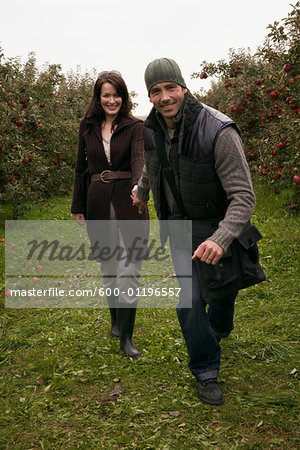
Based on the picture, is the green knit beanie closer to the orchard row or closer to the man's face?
the man's face

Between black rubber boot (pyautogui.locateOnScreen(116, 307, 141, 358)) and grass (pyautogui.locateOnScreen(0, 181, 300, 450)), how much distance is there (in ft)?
0.28

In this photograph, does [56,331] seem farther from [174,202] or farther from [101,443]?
[174,202]

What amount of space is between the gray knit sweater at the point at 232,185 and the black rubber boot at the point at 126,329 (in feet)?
4.87

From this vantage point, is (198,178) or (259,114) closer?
(198,178)

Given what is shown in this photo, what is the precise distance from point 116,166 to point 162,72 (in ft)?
3.82

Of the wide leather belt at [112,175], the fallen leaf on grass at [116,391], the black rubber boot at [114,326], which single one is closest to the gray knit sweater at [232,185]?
the wide leather belt at [112,175]

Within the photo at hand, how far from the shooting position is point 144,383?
131 inches

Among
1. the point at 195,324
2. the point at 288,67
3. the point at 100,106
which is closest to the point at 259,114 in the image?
the point at 288,67

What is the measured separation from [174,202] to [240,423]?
141 cm

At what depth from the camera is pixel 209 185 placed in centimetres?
264

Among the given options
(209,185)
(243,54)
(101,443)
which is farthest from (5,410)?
(243,54)

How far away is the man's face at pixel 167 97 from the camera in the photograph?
8.71 ft

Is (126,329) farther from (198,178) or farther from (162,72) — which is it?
(162,72)

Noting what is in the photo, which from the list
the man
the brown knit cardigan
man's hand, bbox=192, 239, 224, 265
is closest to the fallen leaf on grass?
the man
